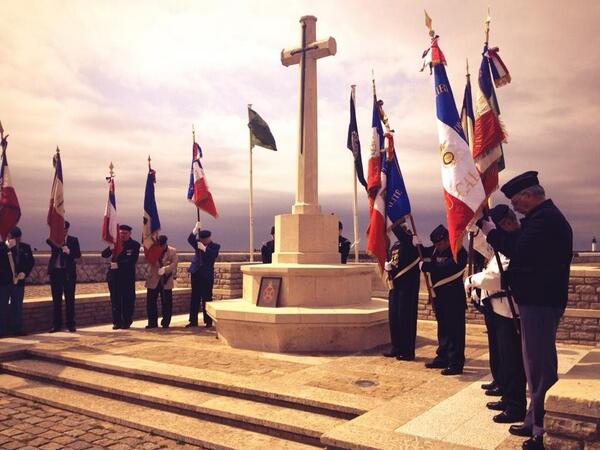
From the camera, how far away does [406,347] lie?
7.05 metres

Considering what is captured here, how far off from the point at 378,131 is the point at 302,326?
3.35 meters

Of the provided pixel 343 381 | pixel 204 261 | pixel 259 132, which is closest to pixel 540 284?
pixel 343 381

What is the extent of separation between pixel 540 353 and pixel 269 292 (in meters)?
5.14

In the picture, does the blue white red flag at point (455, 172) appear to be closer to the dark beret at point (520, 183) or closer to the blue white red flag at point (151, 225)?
the dark beret at point (520, 183)

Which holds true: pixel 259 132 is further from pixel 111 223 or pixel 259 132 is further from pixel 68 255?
pixel 68 255

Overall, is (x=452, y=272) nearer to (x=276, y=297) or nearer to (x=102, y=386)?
(x=276, y=297)

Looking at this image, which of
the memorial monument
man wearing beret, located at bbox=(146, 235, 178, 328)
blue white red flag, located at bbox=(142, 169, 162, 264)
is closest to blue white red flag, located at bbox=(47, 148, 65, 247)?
blue white red flag, located at bbox=(142, 169, 162, 264)

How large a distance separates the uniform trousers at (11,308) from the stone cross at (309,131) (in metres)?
5.59

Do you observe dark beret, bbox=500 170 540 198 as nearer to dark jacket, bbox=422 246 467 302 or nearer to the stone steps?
dark jacket, bbox=422 246 467 302

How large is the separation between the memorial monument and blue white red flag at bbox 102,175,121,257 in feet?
9.93

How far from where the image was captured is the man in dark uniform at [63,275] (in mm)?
9680

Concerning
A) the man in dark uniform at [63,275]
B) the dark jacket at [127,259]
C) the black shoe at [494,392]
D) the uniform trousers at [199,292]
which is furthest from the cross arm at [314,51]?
the black shoe at [494,392]

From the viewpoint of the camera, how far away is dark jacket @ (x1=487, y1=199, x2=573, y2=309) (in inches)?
144

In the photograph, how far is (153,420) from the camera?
5258mm
